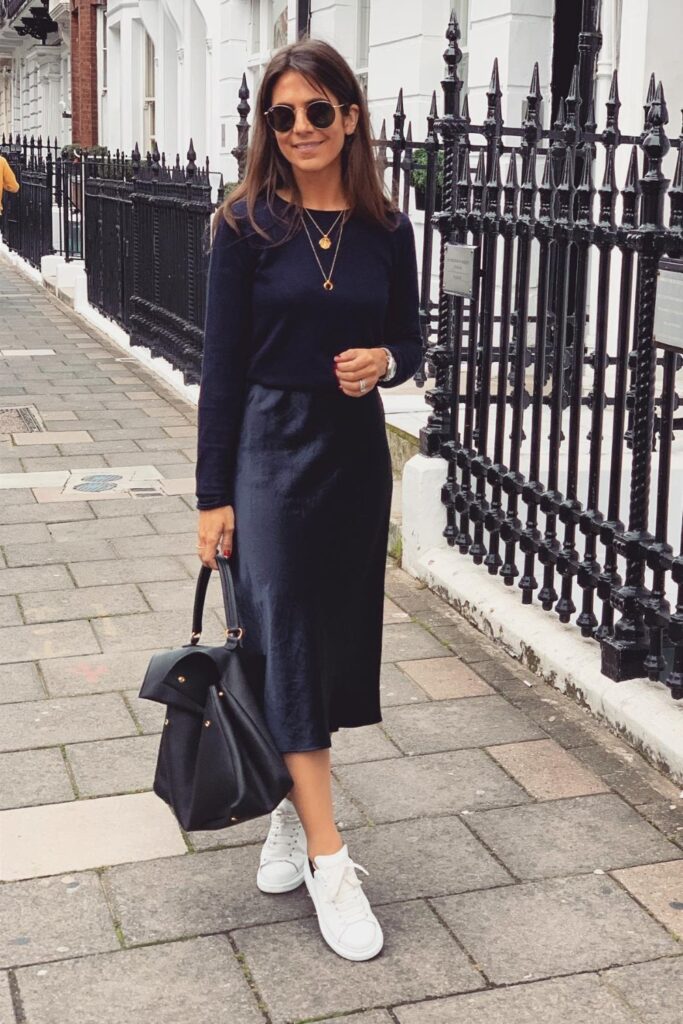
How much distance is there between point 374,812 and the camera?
3.60 meters

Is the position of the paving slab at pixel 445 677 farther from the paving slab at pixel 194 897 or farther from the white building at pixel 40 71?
the white building at pixel 40 71

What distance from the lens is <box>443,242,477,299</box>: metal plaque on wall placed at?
16.9 ft

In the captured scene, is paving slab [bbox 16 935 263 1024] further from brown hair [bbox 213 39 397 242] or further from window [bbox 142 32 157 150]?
window [bbox 142 32 157 150]

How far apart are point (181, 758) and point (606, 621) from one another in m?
1.84

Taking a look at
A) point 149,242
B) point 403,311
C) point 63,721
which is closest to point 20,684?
point 63,721

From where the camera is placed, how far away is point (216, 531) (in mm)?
2994

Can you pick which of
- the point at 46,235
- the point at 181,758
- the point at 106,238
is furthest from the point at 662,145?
the point at 46,235

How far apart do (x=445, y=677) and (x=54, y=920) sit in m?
1.83

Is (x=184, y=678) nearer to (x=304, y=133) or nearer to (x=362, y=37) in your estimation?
(x=304, y=133)

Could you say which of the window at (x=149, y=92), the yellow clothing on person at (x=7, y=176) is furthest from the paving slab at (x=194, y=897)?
the window at (x=149, y=92)

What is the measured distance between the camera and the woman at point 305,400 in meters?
2.87

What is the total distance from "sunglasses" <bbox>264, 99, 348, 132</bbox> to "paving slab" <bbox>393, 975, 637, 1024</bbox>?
177 centimetres

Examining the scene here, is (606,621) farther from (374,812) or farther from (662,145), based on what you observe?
(662,145)

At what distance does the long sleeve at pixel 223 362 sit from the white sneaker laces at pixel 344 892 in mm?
813
